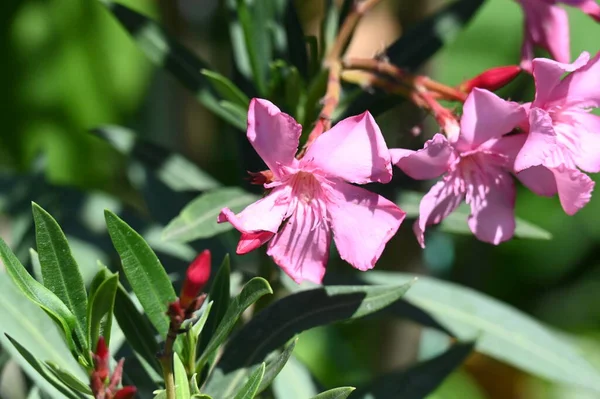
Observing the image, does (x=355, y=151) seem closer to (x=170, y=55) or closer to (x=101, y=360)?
(x=101, y=360)

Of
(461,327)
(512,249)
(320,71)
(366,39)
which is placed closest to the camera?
(320,71)

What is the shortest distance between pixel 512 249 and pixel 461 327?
1220 mm

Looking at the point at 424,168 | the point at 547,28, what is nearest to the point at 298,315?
the point at 424,168

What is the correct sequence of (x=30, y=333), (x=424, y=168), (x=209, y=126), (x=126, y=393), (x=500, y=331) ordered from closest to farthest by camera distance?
(x=126, y=393), (x=424, y=168), (x=30, y=333), (x=500, y=331), (x=209, y=126)

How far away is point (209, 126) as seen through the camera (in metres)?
2.18

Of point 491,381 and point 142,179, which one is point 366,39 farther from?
point 142,179

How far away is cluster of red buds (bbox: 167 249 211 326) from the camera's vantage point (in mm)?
519

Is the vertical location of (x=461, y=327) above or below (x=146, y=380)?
below

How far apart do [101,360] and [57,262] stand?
9cm

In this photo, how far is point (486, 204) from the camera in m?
0.68

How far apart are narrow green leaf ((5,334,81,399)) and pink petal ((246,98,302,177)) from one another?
0.23 m

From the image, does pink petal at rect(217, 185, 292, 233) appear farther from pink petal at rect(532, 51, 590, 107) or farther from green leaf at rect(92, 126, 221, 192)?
green leaf at rect(92, 126, 221, 192)

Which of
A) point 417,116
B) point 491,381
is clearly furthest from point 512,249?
point 417,116

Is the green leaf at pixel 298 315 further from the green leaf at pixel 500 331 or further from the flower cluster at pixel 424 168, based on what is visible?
the green leaf at pixel 500 331
